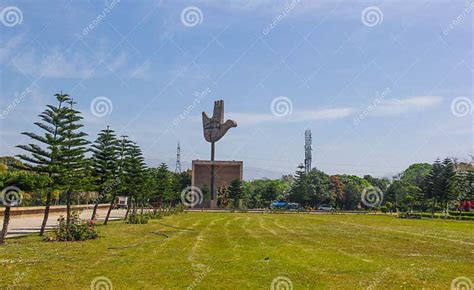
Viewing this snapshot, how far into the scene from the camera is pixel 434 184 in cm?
6319

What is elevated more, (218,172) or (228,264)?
(218,172)

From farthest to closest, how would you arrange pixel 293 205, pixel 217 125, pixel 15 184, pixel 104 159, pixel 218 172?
pixel 293 205 < pixel 218 172 < pixel 217 125 < pixel 104 159 < pixel 15 184

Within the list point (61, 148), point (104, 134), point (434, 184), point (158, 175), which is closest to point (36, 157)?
point (61, 148)

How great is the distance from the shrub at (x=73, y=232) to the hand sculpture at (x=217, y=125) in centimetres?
6264

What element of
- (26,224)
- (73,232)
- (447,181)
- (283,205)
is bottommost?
(283,205)

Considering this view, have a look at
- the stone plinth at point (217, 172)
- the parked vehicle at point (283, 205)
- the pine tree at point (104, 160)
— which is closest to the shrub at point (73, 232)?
the pine tree at point (104, 160)

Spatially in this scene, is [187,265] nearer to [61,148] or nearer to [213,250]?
[213,250]

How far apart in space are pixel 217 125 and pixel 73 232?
2528 inches

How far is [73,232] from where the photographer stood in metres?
20.5

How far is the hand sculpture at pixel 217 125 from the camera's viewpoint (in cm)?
8344

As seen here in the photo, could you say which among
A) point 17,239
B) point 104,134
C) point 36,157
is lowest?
point 17,239

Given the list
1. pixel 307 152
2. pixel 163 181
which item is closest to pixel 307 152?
pixel 307 152

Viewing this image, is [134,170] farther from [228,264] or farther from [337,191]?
[337,191]

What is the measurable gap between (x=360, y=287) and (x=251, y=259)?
4.65 m
